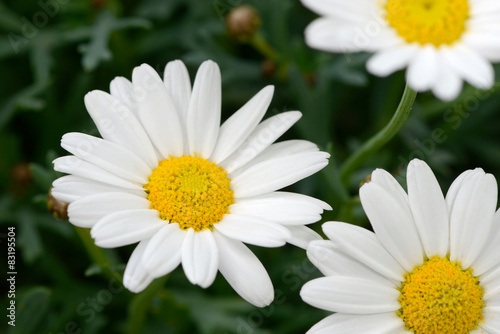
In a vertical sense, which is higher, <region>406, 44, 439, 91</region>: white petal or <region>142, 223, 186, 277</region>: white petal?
<region>406, 44, 439, 91</region>: white petal

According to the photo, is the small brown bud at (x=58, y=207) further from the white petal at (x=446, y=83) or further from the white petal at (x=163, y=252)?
the white petal at (x=446, y=83)

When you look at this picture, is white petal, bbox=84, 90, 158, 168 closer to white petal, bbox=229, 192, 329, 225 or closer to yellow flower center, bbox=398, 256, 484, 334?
white petal, bbox=229, 192, 329, 225

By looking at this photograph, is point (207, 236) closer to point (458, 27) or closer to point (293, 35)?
point (458, 27)

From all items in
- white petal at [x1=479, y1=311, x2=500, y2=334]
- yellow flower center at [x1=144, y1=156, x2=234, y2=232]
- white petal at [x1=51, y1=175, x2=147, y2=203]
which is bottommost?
white petal at [x1=479, y1=311, x2=500, y2=334]

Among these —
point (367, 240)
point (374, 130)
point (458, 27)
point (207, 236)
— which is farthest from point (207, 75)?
point (374, 130)

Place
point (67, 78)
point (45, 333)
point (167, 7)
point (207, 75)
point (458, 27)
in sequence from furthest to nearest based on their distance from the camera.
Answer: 1. point (67, 78)
2. point (167, 7)
3. point (45, 333)
4. point (458, 27)
5. point (207, 75)

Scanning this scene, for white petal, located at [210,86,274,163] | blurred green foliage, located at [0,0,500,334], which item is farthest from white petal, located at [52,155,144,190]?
blurred green foliage, located at [0,0,500,334]
